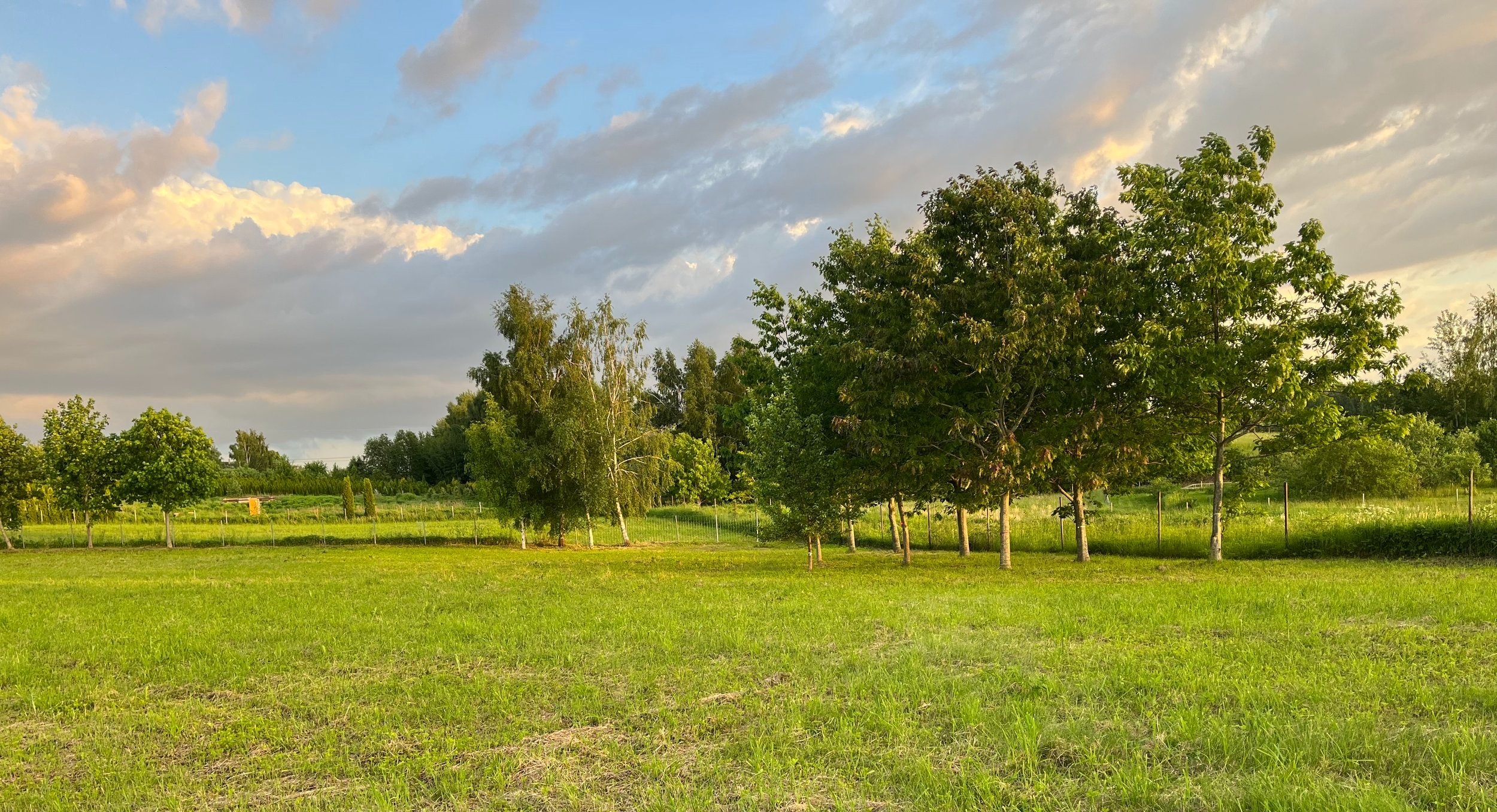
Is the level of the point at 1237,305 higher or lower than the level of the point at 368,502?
higher

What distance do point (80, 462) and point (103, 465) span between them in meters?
0.92

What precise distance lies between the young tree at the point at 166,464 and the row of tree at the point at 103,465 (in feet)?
0.10

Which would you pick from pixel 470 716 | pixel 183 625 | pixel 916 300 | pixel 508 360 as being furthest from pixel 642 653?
pixel 508 360

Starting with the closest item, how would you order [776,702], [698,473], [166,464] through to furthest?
[776,702]
[166,464]
[698,473]

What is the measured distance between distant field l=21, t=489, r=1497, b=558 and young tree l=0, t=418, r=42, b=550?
3437 mm

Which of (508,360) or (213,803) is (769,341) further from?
(213,803)

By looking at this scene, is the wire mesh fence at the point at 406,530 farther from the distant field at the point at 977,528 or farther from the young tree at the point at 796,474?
the young tree at the point at 796,474

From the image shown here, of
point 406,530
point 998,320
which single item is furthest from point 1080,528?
point 406,530

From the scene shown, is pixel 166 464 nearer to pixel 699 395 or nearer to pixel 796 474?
pixel 796 474

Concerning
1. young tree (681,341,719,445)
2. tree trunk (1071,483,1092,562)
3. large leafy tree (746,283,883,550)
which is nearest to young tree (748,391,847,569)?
large leafy tree (746,283,883,550)

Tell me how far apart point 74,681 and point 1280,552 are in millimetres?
28062

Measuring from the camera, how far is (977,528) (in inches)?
1390

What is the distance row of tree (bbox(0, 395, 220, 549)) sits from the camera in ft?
131

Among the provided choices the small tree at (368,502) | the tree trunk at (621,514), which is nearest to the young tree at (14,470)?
the small tree at (368,502)
